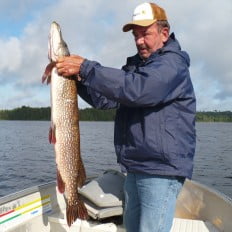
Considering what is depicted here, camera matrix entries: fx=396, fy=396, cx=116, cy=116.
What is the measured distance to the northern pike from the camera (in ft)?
12.5

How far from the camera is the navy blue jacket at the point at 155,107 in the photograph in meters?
3.41

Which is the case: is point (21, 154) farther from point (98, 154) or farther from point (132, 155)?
point (132, 155)

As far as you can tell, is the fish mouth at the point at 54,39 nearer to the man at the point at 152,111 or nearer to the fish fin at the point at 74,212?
the man at the point at 152,111

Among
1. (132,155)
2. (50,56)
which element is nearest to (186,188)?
(132,155)

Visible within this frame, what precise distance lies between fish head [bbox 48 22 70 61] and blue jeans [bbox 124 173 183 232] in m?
1.37

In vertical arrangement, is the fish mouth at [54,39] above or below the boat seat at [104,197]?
above

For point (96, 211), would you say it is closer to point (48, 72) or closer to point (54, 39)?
point (48, 72)

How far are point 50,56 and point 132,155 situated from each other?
124 cm

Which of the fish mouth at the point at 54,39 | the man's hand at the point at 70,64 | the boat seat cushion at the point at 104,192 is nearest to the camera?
the man's hand at the point at 70,64

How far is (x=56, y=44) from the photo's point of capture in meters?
3.78

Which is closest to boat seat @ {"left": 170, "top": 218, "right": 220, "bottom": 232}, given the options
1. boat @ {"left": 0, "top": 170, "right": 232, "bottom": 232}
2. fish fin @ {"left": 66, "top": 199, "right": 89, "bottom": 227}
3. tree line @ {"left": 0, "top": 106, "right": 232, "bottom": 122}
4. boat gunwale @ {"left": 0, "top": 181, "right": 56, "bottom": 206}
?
boat @ {"left": 0, "top": 170, "right": 232, "bottom": 232}

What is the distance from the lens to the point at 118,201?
5473 millimetres

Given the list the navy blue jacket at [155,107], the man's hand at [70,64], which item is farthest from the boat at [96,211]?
the man's hand at [70,64]

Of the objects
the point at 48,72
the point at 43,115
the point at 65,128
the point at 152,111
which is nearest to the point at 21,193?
the point at 65,128
